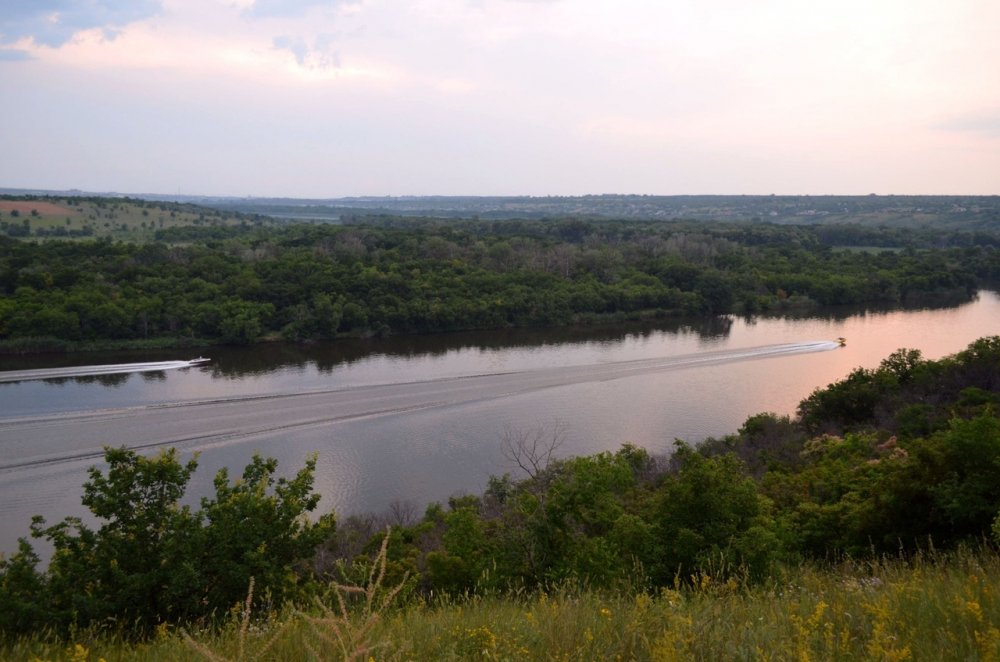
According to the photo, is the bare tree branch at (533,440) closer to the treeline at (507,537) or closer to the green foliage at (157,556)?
the treeline at (507,537)

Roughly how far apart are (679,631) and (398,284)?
36.4m

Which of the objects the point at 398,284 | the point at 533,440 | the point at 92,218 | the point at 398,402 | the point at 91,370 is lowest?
the point at 533,440

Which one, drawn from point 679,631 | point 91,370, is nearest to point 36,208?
point 91,370

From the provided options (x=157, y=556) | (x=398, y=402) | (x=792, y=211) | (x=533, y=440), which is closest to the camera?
(x=157, y=556)

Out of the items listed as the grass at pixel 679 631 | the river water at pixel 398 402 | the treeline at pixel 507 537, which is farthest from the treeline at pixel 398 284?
the grass at pixel 679 631

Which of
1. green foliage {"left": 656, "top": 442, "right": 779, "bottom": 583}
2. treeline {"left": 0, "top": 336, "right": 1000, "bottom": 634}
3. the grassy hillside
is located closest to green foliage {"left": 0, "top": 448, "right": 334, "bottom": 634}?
treeline {"left": 0, "top": 336, "right": 1000, "bottom": 634}

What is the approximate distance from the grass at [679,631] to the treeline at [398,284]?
30.6 metres

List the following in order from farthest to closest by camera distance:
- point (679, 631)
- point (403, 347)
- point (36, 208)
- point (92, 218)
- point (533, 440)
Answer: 1. point (92, 218)
2. point (36, 208)
3. point (403, 347)
4. point (533, 440)
5. point (679, 631)

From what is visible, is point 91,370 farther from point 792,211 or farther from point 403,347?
point 792,211

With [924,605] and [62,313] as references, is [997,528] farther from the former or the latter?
[62,313]

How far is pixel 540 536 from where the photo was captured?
28.0ft

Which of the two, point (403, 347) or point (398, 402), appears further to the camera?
point (403, 347)

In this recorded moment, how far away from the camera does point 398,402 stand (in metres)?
22.9

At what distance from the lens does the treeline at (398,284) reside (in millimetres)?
32031
